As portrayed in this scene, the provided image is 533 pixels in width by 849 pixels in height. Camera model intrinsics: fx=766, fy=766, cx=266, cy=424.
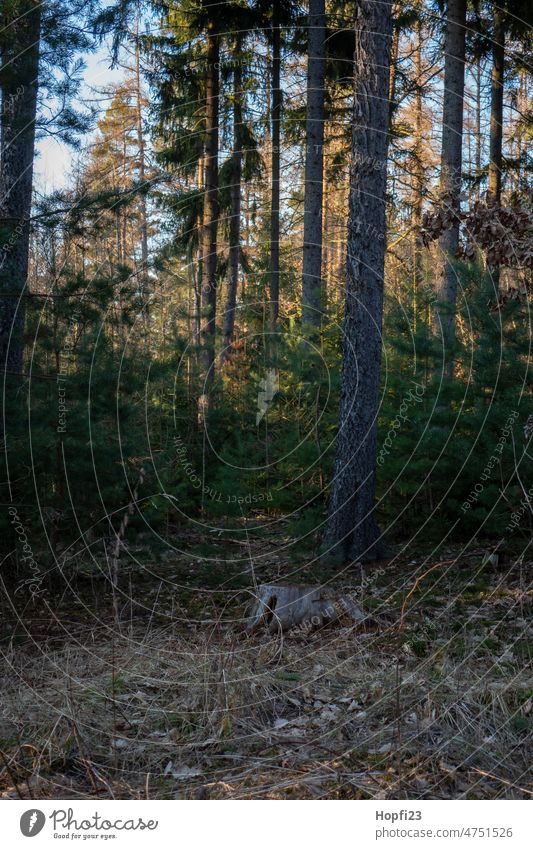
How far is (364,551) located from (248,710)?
437 centimetres

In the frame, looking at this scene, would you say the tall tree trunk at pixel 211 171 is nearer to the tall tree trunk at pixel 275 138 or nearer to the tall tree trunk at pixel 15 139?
the tall tree trunk at pixel 275 138

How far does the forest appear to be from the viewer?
460 centimetres

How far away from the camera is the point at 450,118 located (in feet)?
41.3

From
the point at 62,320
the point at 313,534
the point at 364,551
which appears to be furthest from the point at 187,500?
the point at 62,320

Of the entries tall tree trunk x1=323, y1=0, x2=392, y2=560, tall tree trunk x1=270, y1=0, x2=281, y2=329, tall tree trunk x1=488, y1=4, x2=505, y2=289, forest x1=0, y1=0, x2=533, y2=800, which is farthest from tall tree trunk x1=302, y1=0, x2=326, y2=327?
tall tree trunk x1=323, y1=0, x2=392, y2=560

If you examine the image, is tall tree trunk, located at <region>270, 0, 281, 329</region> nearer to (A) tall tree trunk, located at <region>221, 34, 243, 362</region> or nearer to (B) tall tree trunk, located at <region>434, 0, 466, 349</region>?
(A) tall tree trunk, located at <region>221, 34, 243, 362</region>

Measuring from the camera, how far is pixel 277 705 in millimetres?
5184

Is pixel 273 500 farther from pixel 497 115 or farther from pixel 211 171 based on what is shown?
pixel 497 115

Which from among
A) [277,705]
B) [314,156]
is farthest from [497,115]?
[277,705]

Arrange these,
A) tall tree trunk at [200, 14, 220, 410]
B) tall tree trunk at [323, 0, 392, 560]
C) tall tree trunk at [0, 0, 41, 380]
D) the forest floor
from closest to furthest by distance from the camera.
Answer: the forest floor
tall tree trunk at [0, 0, 41, 380]
tall tree trunk at [323, 0, 392, 560]
tall tree trunk at [200, 14, 220, 410]

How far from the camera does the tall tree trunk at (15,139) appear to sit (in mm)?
7621

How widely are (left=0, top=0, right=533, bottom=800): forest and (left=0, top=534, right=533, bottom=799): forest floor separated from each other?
23 mm

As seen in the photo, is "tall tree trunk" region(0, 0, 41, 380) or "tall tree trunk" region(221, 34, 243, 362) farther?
"tall tree trunk" region(221, 34, 243, 362)

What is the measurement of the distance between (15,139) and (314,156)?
744cm
